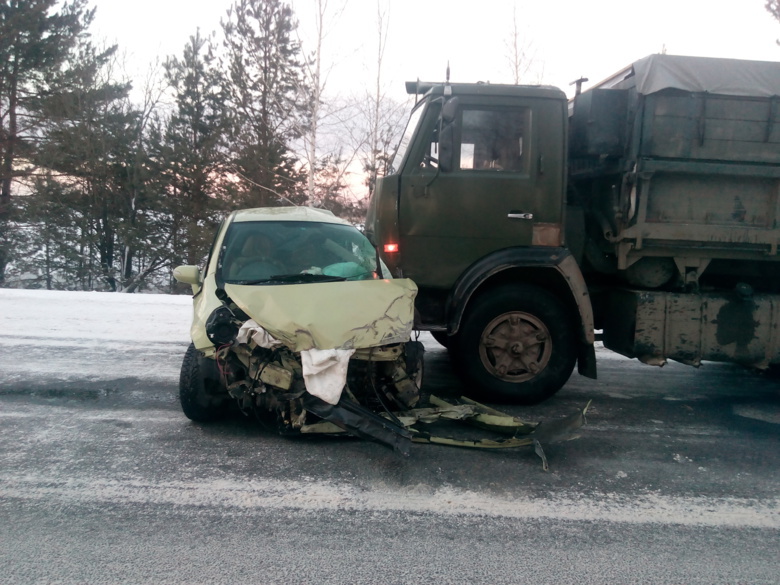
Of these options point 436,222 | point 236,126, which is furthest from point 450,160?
point 236,126

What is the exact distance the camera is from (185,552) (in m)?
3.18

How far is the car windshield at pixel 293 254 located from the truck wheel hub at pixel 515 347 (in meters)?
1.18

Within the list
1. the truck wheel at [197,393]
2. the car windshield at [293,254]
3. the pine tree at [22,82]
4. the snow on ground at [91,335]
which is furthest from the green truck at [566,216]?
the pine tree at [22,82]

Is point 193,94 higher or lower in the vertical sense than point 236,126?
higher

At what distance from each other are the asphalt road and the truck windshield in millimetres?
2552

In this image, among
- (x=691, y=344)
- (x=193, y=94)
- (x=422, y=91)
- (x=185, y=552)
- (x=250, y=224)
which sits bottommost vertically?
(x=185, y=552)

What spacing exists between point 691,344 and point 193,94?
23.0 metres

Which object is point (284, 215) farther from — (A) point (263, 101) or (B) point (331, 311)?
(A) point (263, 101)

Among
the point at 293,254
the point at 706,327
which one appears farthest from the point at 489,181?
the point at 706,327

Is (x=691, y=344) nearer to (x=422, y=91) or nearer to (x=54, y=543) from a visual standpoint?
(x=422, y=91)

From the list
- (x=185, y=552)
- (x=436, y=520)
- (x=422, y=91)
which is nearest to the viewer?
(x=185, y=552)

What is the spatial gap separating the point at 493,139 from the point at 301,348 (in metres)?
2.72

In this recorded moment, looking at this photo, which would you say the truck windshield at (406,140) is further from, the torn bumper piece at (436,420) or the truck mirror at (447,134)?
the torn bumper piece at (436,420)

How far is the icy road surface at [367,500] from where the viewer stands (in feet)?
10.2
